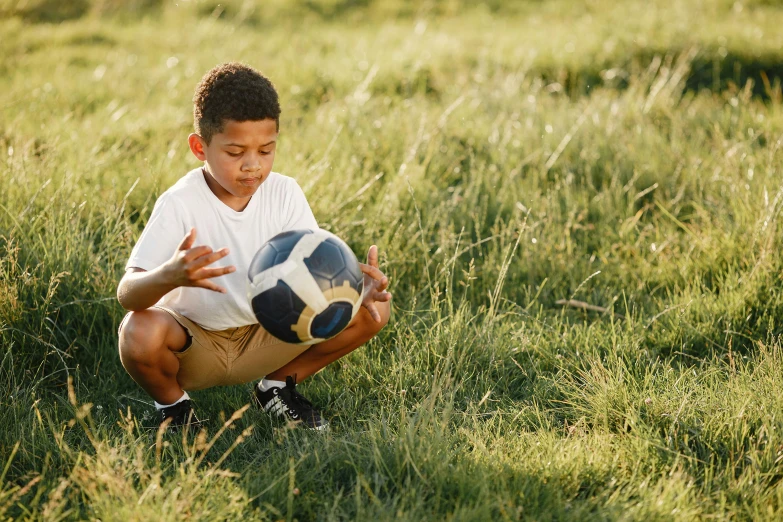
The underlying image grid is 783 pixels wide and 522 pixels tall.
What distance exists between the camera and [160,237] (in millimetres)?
3004

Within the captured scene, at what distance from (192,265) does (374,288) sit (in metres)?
0.87

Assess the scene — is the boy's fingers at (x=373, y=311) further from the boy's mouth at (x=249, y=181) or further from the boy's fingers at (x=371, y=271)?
the boy's mouth at (x=249, y=181)

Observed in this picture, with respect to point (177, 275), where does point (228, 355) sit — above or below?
below

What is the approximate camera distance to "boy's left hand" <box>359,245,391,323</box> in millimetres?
3178

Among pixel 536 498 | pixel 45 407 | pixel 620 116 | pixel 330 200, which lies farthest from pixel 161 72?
pixel 536 498

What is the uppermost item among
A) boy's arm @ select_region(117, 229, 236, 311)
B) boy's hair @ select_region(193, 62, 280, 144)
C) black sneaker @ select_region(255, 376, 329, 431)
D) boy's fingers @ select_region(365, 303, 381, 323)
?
boy's hair @ select_region(193, 62, 280, 144)

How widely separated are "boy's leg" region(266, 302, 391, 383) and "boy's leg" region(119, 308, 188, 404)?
479mm

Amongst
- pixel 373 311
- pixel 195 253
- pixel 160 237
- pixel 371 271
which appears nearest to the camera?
pixel 195 253

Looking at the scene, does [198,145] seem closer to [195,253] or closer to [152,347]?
[195,253]

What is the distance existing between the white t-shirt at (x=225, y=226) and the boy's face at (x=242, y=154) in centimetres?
12

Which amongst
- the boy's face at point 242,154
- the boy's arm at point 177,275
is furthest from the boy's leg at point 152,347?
the boy's face at point 242,154

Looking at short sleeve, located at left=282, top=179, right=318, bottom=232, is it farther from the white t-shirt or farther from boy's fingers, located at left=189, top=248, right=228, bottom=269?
boy's fingers, located at left=189, top=248, right=228, bottom=269

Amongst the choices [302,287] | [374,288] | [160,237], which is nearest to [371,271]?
[374,288]

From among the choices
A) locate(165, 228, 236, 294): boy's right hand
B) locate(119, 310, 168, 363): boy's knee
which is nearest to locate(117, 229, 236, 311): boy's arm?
locate(165, 228, 236, 294): boy's right hand
